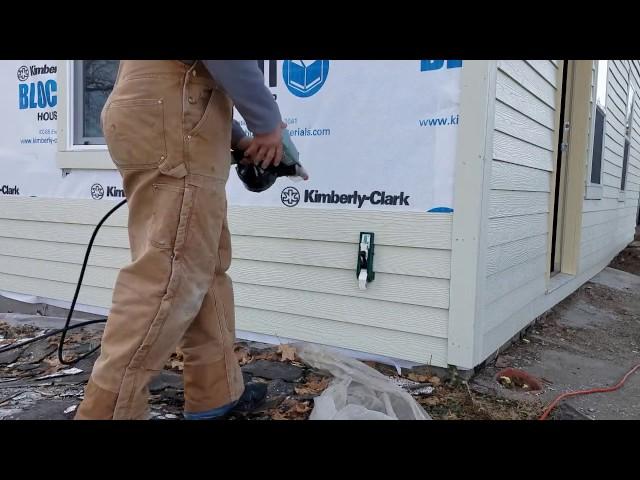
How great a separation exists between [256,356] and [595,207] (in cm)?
477

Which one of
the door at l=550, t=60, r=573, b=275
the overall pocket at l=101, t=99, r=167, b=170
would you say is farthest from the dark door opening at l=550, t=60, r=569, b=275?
the overall pocket at l=101, t=99, r=167, b=170

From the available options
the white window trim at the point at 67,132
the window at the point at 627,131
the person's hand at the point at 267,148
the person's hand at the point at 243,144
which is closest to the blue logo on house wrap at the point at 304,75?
the person's hand at the point at 243,144

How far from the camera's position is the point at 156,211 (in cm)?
180

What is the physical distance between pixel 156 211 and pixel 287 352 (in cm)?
175

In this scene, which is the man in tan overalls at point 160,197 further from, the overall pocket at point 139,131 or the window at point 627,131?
the window at point 627,131

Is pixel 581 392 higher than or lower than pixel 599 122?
lower

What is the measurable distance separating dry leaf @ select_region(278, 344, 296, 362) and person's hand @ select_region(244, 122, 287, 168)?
1590 mm

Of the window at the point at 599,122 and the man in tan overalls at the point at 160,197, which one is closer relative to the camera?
the man in tan overalls at the point at 160,197

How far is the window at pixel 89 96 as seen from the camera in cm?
421

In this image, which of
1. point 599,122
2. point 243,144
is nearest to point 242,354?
point 243,144

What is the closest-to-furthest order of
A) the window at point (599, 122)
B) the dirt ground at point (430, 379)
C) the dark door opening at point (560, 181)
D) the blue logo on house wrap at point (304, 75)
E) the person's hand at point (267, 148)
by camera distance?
the person's hand at point (267, 148) < the dirt ground at point (430, 379) < the blue logo on house wrap at point (304, 75) < the dark door opening at point (560, 181) < the window at point (599, 122)

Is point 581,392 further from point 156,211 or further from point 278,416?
point 156,211

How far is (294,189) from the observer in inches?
133

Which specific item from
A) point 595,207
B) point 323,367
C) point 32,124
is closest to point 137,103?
point 323,367
